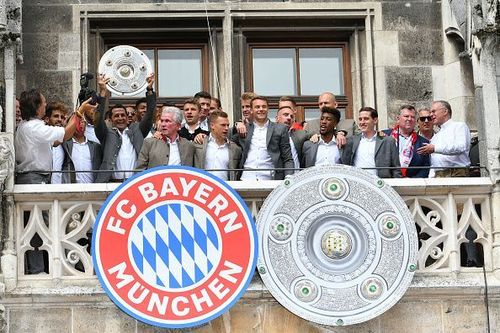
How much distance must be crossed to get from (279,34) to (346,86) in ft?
3.05

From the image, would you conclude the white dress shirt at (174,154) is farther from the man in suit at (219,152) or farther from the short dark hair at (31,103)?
the short dark hair at (31,103)

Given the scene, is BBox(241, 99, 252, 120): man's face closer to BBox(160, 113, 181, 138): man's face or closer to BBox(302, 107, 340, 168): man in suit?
BBox(302, 107, 340, 168): man in suit

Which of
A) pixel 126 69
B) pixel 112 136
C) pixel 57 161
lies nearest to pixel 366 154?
pixel 112 136

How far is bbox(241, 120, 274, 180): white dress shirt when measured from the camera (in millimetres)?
17016

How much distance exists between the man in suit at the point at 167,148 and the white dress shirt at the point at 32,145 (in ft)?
2.65

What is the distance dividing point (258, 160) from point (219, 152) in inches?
14.6

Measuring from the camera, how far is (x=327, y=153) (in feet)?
56.7

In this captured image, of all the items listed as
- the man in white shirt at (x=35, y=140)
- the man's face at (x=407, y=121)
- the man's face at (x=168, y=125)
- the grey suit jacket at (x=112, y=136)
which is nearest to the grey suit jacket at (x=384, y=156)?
the man's face at (x=407, y=121)

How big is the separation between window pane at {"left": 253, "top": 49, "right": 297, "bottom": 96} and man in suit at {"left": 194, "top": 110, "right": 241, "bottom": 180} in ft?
9.87

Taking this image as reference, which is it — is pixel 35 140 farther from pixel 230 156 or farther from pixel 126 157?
pixel 230 156

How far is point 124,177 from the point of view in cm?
1717

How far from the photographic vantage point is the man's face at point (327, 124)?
686 inches

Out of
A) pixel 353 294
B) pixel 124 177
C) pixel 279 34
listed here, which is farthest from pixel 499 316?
pixel 279 34

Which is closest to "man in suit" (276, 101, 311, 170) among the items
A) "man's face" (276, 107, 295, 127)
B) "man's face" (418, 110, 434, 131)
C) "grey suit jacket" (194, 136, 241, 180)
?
"man's face" (276, 107, 295, 127)
